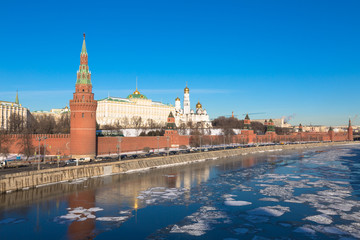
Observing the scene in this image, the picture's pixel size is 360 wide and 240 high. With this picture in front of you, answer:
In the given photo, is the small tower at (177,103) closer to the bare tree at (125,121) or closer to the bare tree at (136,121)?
the bare tree at (136,121)

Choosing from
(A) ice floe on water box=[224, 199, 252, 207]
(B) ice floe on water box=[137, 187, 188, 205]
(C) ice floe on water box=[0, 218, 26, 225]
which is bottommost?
(C) ice floe on water box=[0, 218, 26, 225]

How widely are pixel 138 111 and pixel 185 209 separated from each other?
375ft

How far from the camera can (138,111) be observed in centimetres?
13825

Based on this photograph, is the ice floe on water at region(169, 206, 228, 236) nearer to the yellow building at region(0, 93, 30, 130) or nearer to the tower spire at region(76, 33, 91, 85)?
the tower spire at region(76, 33, 91, 85)

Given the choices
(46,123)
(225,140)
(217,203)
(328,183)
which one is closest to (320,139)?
(225,140)

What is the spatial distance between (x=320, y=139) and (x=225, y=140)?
2435 inches

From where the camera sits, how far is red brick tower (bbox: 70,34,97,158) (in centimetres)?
4887

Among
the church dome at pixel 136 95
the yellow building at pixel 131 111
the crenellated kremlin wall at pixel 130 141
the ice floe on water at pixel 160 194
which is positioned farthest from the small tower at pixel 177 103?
the ice floe on water at pixel 160 194

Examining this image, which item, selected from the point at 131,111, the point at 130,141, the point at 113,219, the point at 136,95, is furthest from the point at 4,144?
the point at 136,95

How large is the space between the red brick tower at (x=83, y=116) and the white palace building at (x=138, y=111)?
60.3m

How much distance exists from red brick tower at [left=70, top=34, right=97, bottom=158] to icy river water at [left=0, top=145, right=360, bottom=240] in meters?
11.1

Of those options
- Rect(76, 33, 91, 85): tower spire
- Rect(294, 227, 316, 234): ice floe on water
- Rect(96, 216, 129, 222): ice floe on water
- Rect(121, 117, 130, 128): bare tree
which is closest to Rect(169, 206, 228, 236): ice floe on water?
Rect(96, 216, 129, 222): ice floe on water

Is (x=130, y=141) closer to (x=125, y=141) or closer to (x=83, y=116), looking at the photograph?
(x=125, y=141)

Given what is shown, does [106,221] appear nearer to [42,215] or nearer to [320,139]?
[42,215]
